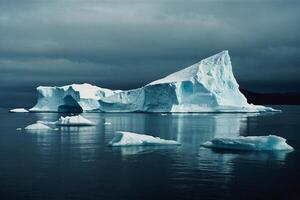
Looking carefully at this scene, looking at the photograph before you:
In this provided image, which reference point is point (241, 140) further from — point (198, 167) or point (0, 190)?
point (0, 190)

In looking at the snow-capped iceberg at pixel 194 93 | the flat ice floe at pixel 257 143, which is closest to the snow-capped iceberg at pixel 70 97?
the snow-capped iceberg at pixel 194 93

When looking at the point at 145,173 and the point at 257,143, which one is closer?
the point at 145,173

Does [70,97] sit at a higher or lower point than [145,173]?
higher

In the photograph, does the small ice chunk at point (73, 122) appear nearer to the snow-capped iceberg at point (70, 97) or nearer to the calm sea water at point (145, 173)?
the calm sea water at point (145, 173)

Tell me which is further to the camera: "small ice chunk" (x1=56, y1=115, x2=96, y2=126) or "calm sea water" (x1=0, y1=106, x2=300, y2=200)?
"small ice chunk" (x1=56, y1=115, x2=96, y2=126)

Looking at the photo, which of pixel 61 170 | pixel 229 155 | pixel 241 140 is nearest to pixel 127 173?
pixel 61 170

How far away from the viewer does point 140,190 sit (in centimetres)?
1256

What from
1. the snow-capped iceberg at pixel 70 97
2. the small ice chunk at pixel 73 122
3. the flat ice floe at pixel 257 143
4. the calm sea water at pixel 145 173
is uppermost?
the snow-capped iceberg at pixel 70 97

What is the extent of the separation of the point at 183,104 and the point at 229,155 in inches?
1737

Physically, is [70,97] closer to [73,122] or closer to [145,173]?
[73,122]

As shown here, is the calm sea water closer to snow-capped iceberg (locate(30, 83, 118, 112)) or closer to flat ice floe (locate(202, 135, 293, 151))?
flat ice floe (locate(202, 135, 293, 151))

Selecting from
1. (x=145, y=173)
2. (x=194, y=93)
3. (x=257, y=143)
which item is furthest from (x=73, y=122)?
(x=145, y=173)

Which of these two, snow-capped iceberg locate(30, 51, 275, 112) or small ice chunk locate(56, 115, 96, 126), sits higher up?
snow-capped iceberg locate(30, 51, 275, 112)

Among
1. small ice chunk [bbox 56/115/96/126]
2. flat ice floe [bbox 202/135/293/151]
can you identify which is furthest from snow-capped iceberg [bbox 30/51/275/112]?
flat ice floe [bbox 202/135/293/151]
